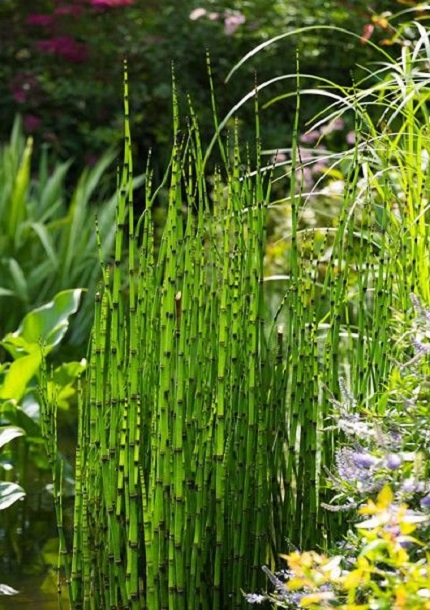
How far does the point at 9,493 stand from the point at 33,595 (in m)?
0.25

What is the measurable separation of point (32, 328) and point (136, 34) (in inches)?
182

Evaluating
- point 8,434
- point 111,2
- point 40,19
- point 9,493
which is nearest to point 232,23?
point 111,2

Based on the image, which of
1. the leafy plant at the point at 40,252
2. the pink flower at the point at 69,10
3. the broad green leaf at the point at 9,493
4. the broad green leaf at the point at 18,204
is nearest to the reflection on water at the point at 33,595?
the broad green leaf at the point at 9,493

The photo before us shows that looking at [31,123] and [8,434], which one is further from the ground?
[31,123]

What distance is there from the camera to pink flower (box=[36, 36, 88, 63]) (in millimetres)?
7570

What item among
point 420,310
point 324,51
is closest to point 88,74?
point 324,51

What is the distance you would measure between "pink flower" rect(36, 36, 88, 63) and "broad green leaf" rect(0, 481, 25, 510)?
208 inches

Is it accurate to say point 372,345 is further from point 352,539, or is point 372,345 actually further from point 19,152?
point 19,152

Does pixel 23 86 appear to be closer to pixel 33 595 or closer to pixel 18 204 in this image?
pixel 18 204

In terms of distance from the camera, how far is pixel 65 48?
300 inches

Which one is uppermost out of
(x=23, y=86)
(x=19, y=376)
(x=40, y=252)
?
(x=23, y=86)

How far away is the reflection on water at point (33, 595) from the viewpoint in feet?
8.76

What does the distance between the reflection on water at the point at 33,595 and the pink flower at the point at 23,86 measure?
5254 millimetres

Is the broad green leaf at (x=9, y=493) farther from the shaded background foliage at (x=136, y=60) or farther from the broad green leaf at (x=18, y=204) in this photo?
the shaded background foliage at (x=136, y=60)
